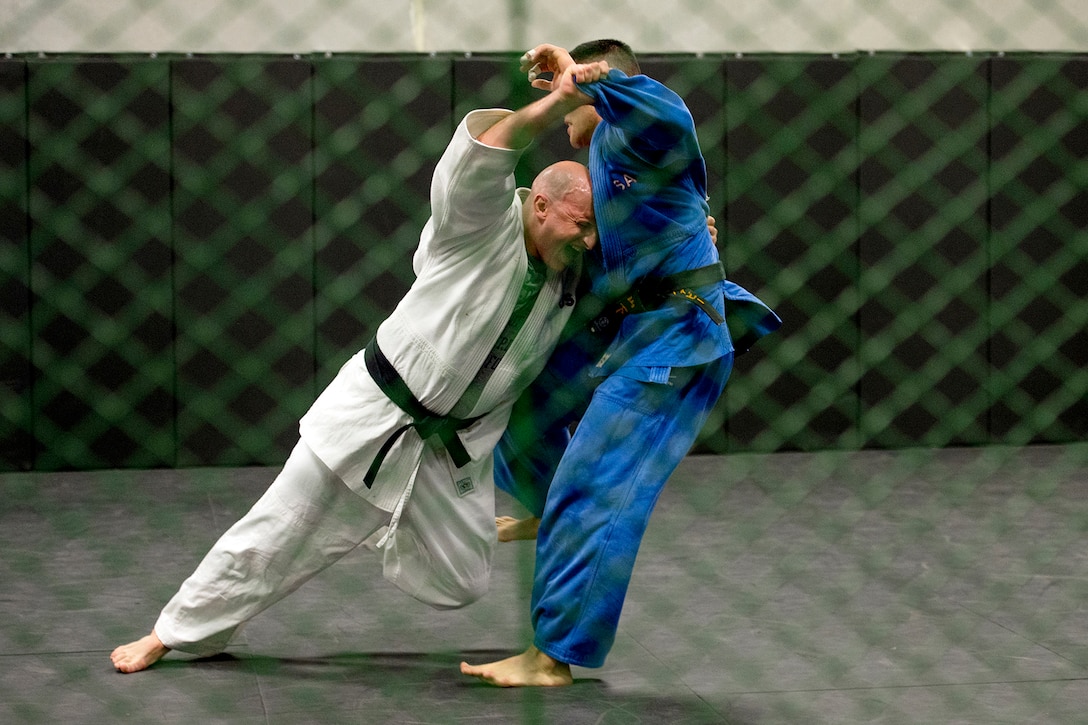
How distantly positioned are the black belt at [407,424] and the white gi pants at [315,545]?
0.04 m

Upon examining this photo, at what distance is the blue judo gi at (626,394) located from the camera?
2857 millimetres

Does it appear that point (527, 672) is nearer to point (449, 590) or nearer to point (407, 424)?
point (449, 590)

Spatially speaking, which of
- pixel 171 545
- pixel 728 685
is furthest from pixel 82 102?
pixel 728 685

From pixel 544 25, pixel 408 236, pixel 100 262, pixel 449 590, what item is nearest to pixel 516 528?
pixel 449 590

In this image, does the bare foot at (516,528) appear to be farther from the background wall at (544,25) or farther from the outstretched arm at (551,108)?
the background wall at (544,25)

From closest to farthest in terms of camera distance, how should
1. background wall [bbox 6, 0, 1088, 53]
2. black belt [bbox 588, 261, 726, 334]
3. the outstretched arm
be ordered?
the outstretched arm
black belt [bbox 588, 261, 726, 334]
background wall [bbox 6, 0, 1088, 53]

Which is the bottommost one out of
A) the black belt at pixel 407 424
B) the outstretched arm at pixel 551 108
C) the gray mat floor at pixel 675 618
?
the gray mat floor at pixel 675 618

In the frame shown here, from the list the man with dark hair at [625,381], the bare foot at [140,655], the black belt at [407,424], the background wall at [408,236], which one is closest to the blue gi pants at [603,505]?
the man with dark hair at [625,381]

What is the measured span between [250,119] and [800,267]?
255 centimetres

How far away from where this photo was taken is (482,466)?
3.11 meters

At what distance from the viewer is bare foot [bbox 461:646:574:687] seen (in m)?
2.99

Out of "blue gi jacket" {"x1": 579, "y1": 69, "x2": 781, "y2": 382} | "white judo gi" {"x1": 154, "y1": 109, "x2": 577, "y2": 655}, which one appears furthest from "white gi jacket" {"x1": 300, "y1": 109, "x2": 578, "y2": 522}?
"blue gi jacket" {"x1": 579, "y1": 69, "x2": 781, "y2": 382}

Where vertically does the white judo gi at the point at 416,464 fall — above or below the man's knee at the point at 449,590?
above

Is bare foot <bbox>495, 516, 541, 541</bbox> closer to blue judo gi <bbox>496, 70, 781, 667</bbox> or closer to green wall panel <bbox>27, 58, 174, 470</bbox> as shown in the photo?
blue judo gi <bbox>496, 70, 781, 667</bbox>
